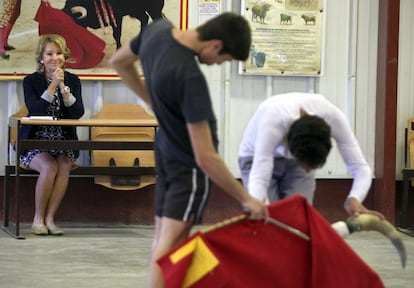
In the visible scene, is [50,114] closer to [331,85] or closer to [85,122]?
[85,122]

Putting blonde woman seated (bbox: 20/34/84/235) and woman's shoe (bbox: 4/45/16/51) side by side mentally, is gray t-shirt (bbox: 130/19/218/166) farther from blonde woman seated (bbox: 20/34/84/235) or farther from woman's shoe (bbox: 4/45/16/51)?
woman's shoe (bbox: 4/45/16/51)

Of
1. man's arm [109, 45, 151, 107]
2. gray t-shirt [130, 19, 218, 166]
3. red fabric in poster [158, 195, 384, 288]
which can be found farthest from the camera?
man's arm [109, 45, 151, 107]

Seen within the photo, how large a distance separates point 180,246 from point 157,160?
17.7 inches

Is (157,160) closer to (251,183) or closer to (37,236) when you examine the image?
(251,183)

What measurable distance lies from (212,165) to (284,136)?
1.69 ft

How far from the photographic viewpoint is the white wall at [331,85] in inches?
239

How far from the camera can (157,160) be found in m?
2.82

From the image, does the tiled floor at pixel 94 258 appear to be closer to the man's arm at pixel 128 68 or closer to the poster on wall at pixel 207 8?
the man's arm at pixel 128 68

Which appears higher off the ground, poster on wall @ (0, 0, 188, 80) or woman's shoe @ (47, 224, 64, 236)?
poster on wall @ (0, 0, 188, 80)

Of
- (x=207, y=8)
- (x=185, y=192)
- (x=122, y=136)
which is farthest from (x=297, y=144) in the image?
(x=207, y=8)

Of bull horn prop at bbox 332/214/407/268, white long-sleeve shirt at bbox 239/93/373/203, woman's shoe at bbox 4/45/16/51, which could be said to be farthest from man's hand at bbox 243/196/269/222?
woman's shoe at bbox 4/45/16/51

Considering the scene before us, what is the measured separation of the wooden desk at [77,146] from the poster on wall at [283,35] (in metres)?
1.12

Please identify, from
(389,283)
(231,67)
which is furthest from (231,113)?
(389,283)

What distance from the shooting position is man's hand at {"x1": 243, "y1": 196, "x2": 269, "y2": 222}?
252cm
